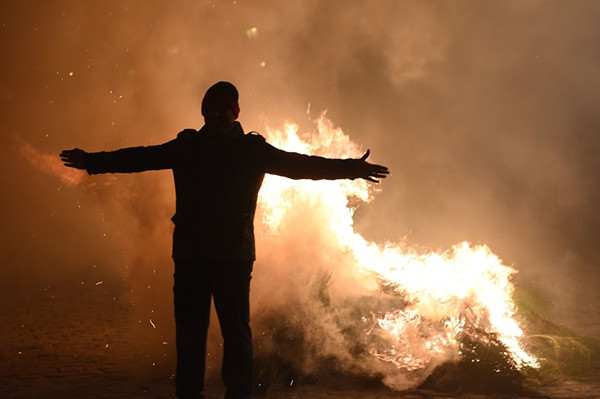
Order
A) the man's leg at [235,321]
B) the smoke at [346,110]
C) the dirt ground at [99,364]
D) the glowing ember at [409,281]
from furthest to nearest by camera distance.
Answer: the smoke at [346,110]
the glowing ember at [409,281]
the dirt ground at [99,364]
the man's leg at [235,321]

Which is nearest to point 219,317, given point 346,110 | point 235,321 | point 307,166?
point 235,321

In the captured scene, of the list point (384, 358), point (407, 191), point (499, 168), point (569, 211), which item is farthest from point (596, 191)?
point (384, 358)

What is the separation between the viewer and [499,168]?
16141mm

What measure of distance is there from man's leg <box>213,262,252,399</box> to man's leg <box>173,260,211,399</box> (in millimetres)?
103

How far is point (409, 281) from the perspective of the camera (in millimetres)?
5195

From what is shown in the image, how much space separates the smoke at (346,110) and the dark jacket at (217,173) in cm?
264

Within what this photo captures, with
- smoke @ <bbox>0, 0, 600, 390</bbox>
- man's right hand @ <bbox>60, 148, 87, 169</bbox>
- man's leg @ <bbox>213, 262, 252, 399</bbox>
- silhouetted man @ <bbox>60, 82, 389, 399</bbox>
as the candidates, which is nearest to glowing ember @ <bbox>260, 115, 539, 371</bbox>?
smoke @ <bbox>0, 0, 600, 390</bbox>

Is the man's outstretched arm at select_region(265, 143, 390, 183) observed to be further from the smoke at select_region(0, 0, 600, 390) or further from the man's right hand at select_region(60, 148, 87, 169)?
the smoke at select_region(0, 0, 600, 390)

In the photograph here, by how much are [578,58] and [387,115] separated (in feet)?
16.3

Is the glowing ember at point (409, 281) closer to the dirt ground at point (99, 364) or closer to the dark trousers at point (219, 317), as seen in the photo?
the dirt ground at point (99, 364)

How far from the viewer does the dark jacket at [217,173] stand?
3107mm

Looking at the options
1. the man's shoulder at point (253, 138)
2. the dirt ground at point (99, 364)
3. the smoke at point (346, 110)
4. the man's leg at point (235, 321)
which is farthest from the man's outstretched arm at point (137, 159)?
the smoke at point (346, 110)

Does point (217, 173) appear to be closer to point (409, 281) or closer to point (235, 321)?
point (235, 321)

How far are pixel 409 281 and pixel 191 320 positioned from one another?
2.55m
